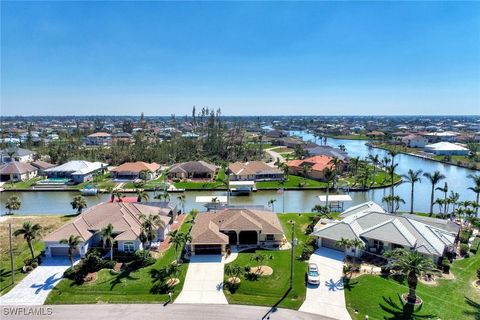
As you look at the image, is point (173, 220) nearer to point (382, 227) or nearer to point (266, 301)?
point (266, 301)

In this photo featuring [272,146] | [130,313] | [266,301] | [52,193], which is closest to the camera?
[130,313]

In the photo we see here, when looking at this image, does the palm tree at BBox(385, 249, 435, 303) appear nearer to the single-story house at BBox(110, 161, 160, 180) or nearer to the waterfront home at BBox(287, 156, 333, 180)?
the waterfront home at BBox(287, 156, 333, 180)

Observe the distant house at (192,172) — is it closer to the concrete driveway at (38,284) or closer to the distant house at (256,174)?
the distant house at (256,174)

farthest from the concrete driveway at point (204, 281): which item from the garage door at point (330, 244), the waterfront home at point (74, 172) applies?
the waterfront home at point (74, 172)

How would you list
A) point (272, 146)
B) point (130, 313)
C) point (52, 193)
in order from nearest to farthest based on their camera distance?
point (130, 313) → point (52, 193) → point (272, 146)

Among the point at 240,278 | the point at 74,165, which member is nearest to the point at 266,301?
the point at 240,278

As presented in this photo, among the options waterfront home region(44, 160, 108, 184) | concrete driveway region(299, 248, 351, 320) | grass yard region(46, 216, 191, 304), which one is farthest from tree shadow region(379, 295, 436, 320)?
waterfront home region(44, 160, 108, 184)

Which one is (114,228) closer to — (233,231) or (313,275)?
(233,231)
